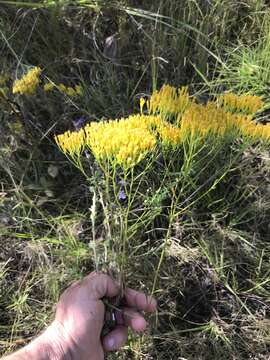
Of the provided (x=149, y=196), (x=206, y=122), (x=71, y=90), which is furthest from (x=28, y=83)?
(x=206, y=122)

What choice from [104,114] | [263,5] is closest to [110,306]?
[104,114]

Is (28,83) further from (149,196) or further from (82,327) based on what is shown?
(82,327)

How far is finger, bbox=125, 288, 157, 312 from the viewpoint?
1568 millimetres

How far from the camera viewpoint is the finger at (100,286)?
1.49 meters

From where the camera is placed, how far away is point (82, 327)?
1.47m

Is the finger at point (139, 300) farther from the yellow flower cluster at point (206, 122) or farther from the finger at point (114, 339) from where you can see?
the yellow flower cluster at point (206, 122)

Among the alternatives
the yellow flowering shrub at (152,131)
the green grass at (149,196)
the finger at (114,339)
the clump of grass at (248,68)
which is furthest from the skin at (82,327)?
the clump of grass at (248,68)

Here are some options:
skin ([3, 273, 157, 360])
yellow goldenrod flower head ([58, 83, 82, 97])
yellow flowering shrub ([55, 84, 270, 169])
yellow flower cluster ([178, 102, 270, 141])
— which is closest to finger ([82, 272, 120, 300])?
skin ([3, 273, 157, 360])

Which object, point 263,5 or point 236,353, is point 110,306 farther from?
point 263,5

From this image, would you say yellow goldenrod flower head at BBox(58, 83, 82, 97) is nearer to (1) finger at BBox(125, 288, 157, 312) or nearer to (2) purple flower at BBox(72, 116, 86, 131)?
(2) purple flower at BBox(72, 116, 86, 131)

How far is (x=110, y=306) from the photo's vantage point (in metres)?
1.53

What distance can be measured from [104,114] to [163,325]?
33.2 inches

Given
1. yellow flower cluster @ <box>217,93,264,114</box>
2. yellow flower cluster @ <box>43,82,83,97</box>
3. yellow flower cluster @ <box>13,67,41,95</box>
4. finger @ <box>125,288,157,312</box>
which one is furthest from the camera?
yellow flower cluster @ <box>43,82,83,97</box>

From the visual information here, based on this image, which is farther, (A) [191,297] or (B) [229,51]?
(B) [229,51]
